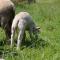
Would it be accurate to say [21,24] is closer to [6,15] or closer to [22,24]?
[22,24]

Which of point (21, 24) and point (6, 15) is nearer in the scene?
point (21, 24)

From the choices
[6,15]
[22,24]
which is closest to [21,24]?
[22,24]

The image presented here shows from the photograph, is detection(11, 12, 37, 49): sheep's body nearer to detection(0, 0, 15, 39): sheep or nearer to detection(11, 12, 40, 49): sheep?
detection(11, 12, 40, 49): sheep

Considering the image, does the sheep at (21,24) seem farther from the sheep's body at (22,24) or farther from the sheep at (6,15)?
the sheep at (6,15)

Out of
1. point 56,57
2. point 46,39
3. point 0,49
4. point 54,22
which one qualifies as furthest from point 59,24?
point 56,57

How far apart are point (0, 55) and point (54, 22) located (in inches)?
206

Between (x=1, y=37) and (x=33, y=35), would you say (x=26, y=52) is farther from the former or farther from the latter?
(x=1, y=37)

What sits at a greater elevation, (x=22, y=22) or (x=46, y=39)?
(x=22, y=22)

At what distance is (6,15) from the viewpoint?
30.5 feet

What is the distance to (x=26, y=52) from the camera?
313 inches

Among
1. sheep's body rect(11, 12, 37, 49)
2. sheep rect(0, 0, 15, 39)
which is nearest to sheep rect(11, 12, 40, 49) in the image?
sheep's body rect(11, 12, 37, 49)

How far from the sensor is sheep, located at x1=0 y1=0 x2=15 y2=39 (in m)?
9.27

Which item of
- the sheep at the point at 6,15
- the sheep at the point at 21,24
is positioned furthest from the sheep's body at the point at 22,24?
the sheep at the point at 6,15

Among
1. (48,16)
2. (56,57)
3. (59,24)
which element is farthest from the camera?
(48,16)
